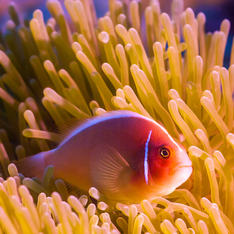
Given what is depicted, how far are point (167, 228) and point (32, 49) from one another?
3.22 feet

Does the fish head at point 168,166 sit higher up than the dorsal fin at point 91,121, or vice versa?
the dorsal fin at point 91,121

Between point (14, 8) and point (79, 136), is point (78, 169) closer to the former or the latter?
point (79, 136)

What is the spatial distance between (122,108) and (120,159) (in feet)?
0.63

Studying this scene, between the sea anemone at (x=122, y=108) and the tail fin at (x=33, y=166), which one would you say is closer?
the sea anemone at (x=122, y=108)

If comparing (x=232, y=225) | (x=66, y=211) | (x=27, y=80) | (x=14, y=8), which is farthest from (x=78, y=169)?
(x=14, y=8)

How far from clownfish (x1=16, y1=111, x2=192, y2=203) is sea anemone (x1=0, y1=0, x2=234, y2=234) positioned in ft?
0.13

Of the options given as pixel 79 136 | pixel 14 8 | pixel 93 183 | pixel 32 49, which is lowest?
pixel 93 183

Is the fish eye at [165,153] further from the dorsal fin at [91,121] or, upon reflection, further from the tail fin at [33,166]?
the tail fin at [33,166]

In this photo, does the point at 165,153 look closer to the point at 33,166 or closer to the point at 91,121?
the point at 91,121

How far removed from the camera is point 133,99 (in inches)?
32.0

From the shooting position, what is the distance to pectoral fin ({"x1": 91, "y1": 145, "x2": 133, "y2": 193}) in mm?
702

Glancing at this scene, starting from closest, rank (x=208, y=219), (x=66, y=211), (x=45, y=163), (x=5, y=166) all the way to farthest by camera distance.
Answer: (x=66, y=211), (x=208, y=219), (x=45, y=163), (x=5, y=166)

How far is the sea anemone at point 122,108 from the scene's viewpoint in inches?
25.0

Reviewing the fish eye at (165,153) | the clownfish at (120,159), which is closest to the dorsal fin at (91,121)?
the clownfish at (120,159)
